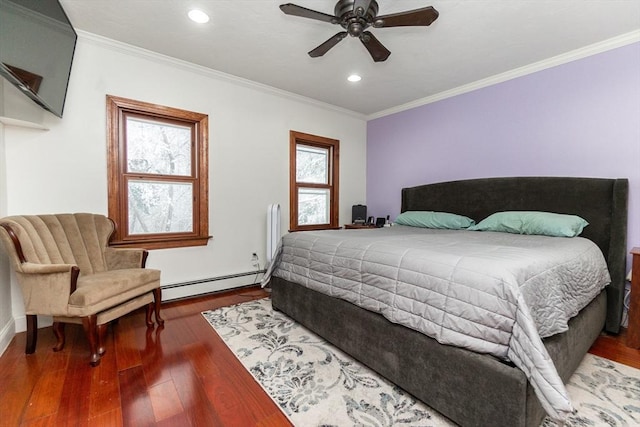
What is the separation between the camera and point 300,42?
265 centimetres

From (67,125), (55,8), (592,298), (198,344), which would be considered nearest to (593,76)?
(592,298)

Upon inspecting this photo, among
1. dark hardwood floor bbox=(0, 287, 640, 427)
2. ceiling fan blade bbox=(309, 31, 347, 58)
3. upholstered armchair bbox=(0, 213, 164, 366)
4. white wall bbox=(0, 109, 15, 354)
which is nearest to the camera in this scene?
dark hardwood floor bbox=(0, 287, 640, 427)

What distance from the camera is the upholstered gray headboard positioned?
2469 millimetres

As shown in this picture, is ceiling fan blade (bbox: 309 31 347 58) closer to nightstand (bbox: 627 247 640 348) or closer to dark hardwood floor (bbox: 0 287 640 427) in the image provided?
dark hardwood floor (bbox: 0 287 640 427)

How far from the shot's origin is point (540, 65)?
3.00 metres

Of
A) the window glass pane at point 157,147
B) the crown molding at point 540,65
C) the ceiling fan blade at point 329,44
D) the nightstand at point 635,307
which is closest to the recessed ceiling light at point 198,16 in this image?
the ceiling fan blade at point 329,44

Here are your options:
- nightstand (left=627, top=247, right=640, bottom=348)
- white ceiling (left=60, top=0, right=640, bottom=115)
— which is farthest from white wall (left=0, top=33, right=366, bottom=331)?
nightstand (left=627, top=247, right=640, bottom=348)

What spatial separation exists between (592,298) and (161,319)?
3.49 metres

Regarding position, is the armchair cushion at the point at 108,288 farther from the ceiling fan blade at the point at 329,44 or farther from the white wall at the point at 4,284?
the ceiling fan blade at the point at 329,44

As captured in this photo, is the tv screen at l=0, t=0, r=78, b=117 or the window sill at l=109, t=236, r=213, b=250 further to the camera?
the window sill at l=109, t=236, r=213, b=250

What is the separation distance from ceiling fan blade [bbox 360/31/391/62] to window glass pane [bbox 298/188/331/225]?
7.56 ft

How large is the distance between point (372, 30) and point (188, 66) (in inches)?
78.7

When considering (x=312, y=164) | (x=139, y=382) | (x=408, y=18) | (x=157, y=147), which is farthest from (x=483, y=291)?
(x=312, y=164)

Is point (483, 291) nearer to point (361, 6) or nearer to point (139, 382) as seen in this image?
point (361, 6)
